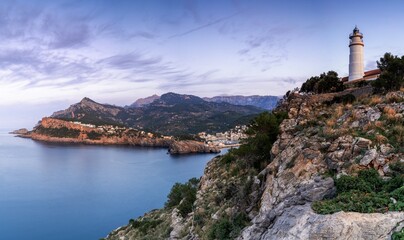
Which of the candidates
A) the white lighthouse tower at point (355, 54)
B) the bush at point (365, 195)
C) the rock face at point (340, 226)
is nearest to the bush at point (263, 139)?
the bush at point (365, 195)

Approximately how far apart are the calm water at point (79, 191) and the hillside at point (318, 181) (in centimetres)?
3351

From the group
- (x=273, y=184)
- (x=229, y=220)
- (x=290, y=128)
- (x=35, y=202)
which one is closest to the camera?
(x=273, y=184)

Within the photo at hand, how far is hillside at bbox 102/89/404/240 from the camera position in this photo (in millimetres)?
6371

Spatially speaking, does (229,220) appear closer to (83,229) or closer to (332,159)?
(332,159)

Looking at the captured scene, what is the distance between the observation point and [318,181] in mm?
8602

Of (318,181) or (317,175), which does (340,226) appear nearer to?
(318,181)

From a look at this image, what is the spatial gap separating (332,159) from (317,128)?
9.64 feet

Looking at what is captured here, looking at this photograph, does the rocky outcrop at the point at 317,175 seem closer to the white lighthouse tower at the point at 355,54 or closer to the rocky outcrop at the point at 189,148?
the white lighthouse tower at the point at 355,54

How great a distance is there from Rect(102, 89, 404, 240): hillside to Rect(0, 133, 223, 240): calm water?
110 ft

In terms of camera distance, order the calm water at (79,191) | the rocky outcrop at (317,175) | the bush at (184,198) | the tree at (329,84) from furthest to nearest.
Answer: the calm water at (79,191), the tree at (329,84), the bush at (184,198), the rocky outcrop at (317,175)

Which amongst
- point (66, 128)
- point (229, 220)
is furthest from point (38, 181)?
point (66, 128)

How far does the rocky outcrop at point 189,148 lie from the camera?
389 ft

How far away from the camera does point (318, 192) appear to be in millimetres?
8039

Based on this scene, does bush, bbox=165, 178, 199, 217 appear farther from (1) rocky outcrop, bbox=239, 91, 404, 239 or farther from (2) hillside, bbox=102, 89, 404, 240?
(1) rocky outcrop, bbox=239, 91, 404, 239
